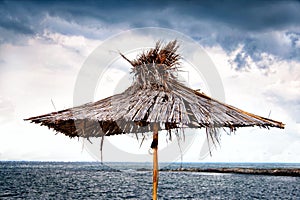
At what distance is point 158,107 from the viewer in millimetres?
5410

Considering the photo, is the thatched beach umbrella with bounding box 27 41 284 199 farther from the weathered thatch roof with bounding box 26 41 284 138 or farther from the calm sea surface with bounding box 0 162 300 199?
the calm sea surface with bounding box 0 162 300 199

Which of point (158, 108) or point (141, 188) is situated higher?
point (158, 108)

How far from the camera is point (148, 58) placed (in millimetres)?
6219

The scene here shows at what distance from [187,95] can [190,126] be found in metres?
0.61

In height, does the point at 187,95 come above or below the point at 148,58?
below

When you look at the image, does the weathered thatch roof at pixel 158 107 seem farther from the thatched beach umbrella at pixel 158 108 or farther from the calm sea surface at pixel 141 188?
the calm sea surface at pixel 141 188

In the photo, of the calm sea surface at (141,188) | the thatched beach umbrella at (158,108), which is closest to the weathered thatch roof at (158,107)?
the thatched beach umbrella at (158,108)

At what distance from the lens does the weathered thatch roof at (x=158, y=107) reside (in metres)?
5.29

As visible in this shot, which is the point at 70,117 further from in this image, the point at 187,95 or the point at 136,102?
the point at 187,95

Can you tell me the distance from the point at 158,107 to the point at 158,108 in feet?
0.08

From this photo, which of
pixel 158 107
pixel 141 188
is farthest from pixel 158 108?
pixel 141 188

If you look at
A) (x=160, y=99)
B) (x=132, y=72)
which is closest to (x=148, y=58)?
(x=132, y=72)

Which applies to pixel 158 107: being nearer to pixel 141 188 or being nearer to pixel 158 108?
pixel 158 108

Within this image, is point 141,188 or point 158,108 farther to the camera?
point 141,188
